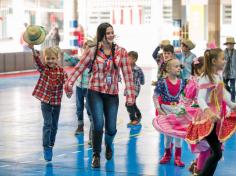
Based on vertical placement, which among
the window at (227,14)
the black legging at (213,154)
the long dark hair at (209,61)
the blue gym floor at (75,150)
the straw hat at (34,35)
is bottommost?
the blue gym floor at (75,150)

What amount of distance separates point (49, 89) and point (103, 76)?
945 mm

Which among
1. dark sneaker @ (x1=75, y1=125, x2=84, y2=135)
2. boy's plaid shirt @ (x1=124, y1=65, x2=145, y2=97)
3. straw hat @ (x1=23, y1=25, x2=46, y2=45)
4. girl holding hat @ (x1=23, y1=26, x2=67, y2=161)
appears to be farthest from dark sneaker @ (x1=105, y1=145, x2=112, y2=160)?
boy's plaid shirt @ (x1=124, y1=65, x2=145, y2=97)

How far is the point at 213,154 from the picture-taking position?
28.7ft

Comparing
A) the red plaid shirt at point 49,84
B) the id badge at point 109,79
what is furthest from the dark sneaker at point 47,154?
the id badge at point 109,79

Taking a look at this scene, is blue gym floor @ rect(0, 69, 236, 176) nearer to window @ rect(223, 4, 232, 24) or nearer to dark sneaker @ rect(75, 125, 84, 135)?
dark sneaker @ rect(75, 125, 84, 135)

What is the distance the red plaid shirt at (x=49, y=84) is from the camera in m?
10.7

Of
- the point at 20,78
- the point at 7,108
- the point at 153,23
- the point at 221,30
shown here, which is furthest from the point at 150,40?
the point at 7,108

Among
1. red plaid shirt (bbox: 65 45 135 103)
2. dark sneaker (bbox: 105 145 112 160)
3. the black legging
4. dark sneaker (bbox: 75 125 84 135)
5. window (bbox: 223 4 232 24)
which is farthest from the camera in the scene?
window (bbox: 223 4 232 24)

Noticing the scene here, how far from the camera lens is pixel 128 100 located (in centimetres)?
1027

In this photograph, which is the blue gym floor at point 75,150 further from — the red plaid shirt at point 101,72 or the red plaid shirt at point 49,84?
the red plaid shirt at point 101,72

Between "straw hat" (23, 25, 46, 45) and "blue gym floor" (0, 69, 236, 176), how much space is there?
170cm

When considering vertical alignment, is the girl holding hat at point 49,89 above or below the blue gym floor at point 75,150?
above

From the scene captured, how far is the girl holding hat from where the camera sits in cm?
1069

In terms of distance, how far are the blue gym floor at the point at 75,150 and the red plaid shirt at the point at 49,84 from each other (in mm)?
921
